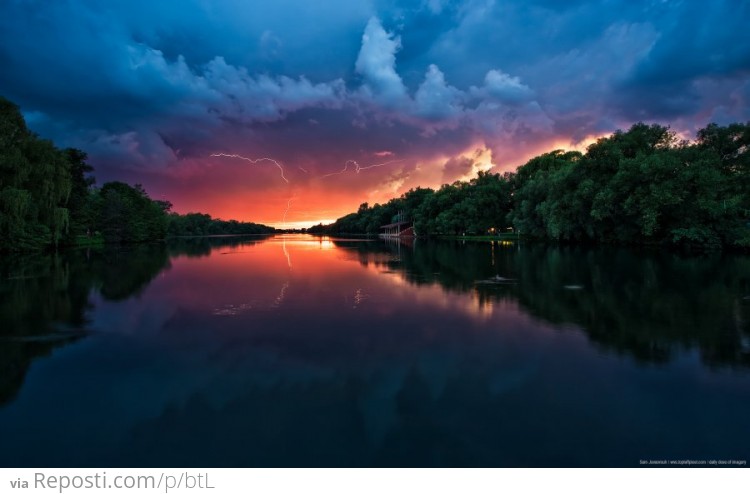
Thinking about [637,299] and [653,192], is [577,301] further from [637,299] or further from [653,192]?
[653,192]

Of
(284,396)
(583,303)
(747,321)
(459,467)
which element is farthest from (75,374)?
(747,321)

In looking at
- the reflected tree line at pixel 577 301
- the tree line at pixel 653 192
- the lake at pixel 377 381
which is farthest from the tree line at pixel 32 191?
the tree line at pixel 653 192

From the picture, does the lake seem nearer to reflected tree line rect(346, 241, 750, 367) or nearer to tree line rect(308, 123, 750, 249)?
reflected tree line rect(346, 241, 750, 367)

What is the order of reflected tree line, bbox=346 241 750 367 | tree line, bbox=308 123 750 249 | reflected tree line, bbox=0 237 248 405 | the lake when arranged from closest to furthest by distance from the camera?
1. the lake
2. reflected tree line, bbox=0 237 248 405
3. reflected tree line, bbox=346 241 750 367
4. tree line, bbox=308 123 750 249

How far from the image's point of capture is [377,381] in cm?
784

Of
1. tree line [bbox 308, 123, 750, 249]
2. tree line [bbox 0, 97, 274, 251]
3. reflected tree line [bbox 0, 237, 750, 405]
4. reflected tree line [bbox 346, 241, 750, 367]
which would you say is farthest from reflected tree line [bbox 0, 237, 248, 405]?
tree line [bbox 308, 123, 750, 249]

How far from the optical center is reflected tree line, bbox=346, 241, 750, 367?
9914mm

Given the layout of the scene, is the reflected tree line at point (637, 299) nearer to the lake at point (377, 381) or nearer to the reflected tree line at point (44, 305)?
the lake at point (377, 381)

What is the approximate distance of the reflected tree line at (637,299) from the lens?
→ 9.91 meters

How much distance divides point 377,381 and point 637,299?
497 inches

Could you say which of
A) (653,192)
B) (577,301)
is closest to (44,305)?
(577,301)

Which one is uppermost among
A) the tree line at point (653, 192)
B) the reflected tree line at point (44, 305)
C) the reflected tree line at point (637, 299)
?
the tree line at point (653, 192)

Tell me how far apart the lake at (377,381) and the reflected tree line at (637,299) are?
110 millimetres

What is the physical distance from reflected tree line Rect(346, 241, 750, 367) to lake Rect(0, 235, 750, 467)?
0.11 metres
